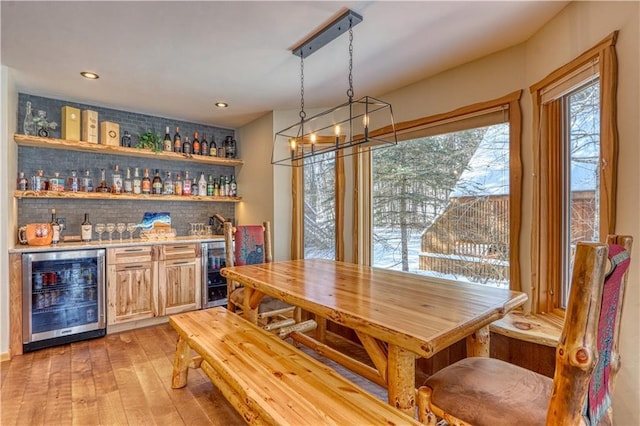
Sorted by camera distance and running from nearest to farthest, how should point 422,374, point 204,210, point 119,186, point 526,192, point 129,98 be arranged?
point 526,192 < point 422,374 < point 129,98 < point 119,186 < point 204,210

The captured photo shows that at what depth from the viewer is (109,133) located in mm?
3553

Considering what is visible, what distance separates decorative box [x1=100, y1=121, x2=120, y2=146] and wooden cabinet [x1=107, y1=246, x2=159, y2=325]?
1.22 m

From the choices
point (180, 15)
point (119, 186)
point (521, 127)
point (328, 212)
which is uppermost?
point (180, 15)

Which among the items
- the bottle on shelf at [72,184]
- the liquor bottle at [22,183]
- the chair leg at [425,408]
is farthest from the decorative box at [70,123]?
the chair leg at [425,408]

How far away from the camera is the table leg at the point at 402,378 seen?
137 cm

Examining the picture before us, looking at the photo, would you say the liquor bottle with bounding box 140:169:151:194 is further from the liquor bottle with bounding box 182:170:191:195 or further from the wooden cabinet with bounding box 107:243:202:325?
the wooden cabinet with bounding box 107:243:202:325

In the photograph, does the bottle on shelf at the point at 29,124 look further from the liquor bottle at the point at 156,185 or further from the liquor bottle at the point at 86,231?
the liquor bottle at the point at 156,185

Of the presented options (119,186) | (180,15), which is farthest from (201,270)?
(180,15)

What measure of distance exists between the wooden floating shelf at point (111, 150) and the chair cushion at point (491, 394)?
371 cm

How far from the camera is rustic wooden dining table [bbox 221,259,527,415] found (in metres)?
1.25

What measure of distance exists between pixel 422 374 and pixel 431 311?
1.41m

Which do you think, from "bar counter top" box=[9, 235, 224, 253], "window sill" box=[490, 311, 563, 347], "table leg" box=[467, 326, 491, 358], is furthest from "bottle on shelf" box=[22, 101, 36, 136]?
"window sill" box=[490, 311, 563, 347]

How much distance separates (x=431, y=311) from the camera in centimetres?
144

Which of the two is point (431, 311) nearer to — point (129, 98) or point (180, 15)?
point (180, 15)
